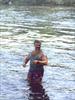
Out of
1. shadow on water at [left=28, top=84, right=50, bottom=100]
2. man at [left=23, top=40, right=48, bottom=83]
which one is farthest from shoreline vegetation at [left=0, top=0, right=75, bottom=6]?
shadow on water at [left=28, top=84, right=50, bottom=100]

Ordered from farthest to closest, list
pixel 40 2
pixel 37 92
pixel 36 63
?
pixel 40 2 → pixel 36 63 → pixel 37 92

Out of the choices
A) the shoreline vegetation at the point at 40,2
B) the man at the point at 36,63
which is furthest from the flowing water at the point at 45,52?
the shoreline vegetation at the point at 40,2

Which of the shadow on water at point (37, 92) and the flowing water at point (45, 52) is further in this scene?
the flowing water at point (45, 52)

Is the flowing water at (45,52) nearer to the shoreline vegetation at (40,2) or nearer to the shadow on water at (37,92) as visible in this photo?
the shadow on water at (37,92)

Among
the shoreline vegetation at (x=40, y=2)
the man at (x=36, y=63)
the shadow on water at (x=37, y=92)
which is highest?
the man at (x=36, y=63)

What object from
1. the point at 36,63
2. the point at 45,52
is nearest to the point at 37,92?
the point at 36,63

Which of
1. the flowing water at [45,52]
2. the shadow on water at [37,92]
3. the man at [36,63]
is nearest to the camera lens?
the shadow on water at [37,92]

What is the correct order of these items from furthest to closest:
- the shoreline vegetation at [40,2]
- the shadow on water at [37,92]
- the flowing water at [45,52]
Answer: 1. the shoreline vegetation at [40,2]
2. the flowing water at [45,52]
3. the shadow on water at [37,92]

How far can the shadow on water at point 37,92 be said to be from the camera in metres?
17.9

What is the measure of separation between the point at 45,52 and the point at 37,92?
1003 cm

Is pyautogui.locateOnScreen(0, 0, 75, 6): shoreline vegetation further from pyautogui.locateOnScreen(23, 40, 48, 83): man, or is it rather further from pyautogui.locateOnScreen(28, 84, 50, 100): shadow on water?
pyautogui.locateOnScreen(28, 84, 50, 100): shadow on water

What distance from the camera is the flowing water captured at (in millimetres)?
18720

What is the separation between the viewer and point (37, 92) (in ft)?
61.6

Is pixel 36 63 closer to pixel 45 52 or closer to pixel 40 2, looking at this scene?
pixel 45 52
